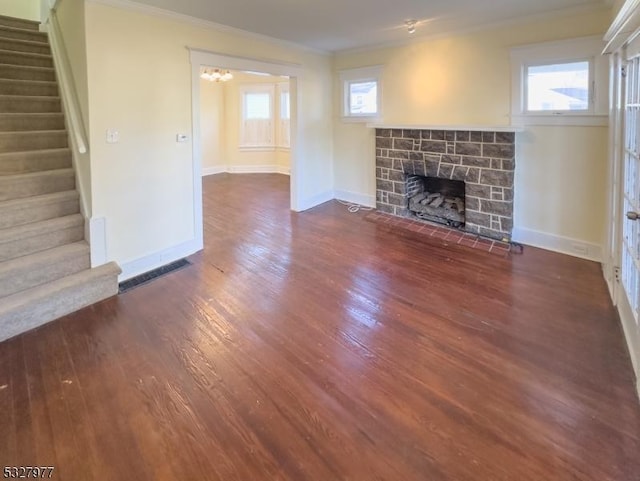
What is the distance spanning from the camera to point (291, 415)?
7.08 ft

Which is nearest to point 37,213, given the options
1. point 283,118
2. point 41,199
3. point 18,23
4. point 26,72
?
point 41,199

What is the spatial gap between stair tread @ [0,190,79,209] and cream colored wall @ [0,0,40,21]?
4.10 m

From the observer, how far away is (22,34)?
5.21 meters

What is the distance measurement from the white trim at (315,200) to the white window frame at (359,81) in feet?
4.34

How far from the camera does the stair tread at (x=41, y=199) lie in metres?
3.59

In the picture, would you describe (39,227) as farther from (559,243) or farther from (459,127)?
(559,243)

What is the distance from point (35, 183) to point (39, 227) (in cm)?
54

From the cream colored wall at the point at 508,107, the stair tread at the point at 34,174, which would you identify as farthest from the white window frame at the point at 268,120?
the stair tread at the point at 34,174

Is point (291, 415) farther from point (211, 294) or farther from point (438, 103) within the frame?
point (438, 103)

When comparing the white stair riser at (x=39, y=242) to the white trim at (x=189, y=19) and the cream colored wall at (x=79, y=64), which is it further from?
the white trim at (x=189, y=19)

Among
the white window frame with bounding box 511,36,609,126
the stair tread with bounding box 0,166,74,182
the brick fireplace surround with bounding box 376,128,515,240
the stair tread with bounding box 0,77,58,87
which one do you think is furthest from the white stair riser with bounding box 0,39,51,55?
the white window frame with bounding box 511,36,609,126

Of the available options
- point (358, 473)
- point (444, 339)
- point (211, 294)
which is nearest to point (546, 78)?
point (444, 339)

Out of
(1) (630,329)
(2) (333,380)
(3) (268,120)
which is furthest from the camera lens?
(3) (268,120)

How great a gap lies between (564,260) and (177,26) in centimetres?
480
